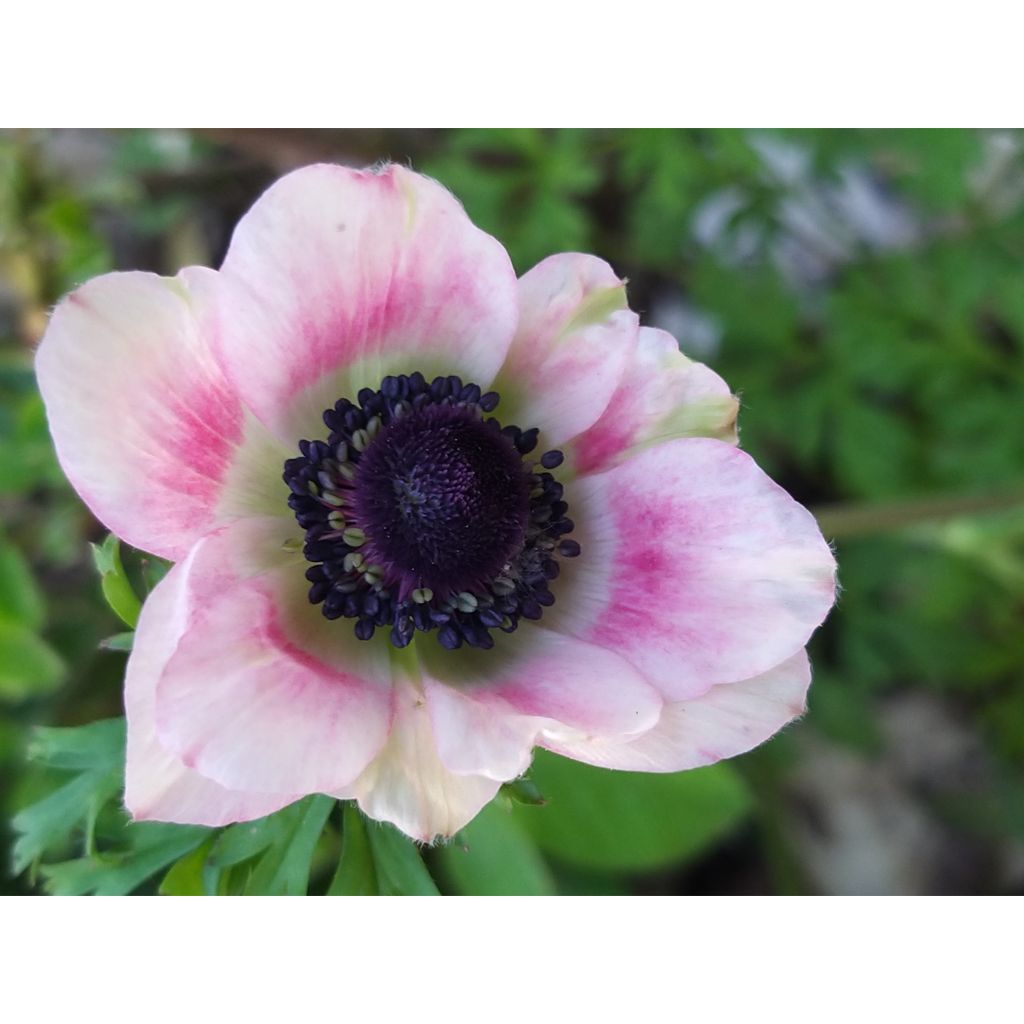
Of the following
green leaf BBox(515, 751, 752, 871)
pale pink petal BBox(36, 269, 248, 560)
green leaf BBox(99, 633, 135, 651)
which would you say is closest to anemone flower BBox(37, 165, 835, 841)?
pale pink petal BBox(36, 269, 248, 560)

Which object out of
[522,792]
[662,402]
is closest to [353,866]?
[522,792]

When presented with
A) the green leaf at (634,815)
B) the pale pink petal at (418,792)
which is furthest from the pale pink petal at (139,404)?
the green leaf at (634,815)

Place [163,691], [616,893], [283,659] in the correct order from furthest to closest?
1. [616,893]
2. [283,659]
3. [163,691]

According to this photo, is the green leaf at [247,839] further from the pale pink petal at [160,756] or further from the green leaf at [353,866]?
the pale pink petal at [160,756]

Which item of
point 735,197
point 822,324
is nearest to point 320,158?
point 735,197

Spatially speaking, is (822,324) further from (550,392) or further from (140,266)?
(550,392)

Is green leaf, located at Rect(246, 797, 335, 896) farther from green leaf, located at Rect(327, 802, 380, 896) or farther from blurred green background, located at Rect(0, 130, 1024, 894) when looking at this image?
blurred green background, located at Rect(0, 130, 1024, 894)
